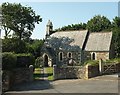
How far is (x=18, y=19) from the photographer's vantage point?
49.4 m

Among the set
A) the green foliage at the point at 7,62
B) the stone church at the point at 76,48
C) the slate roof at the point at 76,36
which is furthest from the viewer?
the slate roof at the point at 76,36

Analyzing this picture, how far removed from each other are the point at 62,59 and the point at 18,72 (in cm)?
2679

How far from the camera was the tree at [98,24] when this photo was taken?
266 ft

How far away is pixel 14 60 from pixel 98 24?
198 feet

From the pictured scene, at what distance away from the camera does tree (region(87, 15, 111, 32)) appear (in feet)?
266

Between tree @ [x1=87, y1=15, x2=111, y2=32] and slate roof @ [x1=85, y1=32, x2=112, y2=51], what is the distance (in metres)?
30.4

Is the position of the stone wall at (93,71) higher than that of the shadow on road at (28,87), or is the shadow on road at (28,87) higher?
the stone wall at (93,71)

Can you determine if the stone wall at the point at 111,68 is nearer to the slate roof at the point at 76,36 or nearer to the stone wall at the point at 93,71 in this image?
the stone wall at the point at 93,71

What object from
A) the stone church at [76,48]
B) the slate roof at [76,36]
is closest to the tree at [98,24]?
the slate roof at [76,36]

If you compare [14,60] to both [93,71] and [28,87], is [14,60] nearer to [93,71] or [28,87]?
[28,87]

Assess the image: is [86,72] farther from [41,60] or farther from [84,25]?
[84,25]

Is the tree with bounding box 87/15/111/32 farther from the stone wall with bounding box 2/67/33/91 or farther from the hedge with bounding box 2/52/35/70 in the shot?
the stone wall with bounding box 2/67/33/91

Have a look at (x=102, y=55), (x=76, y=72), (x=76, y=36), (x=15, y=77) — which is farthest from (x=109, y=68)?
(x=76, y=36)

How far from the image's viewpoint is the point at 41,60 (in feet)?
167
